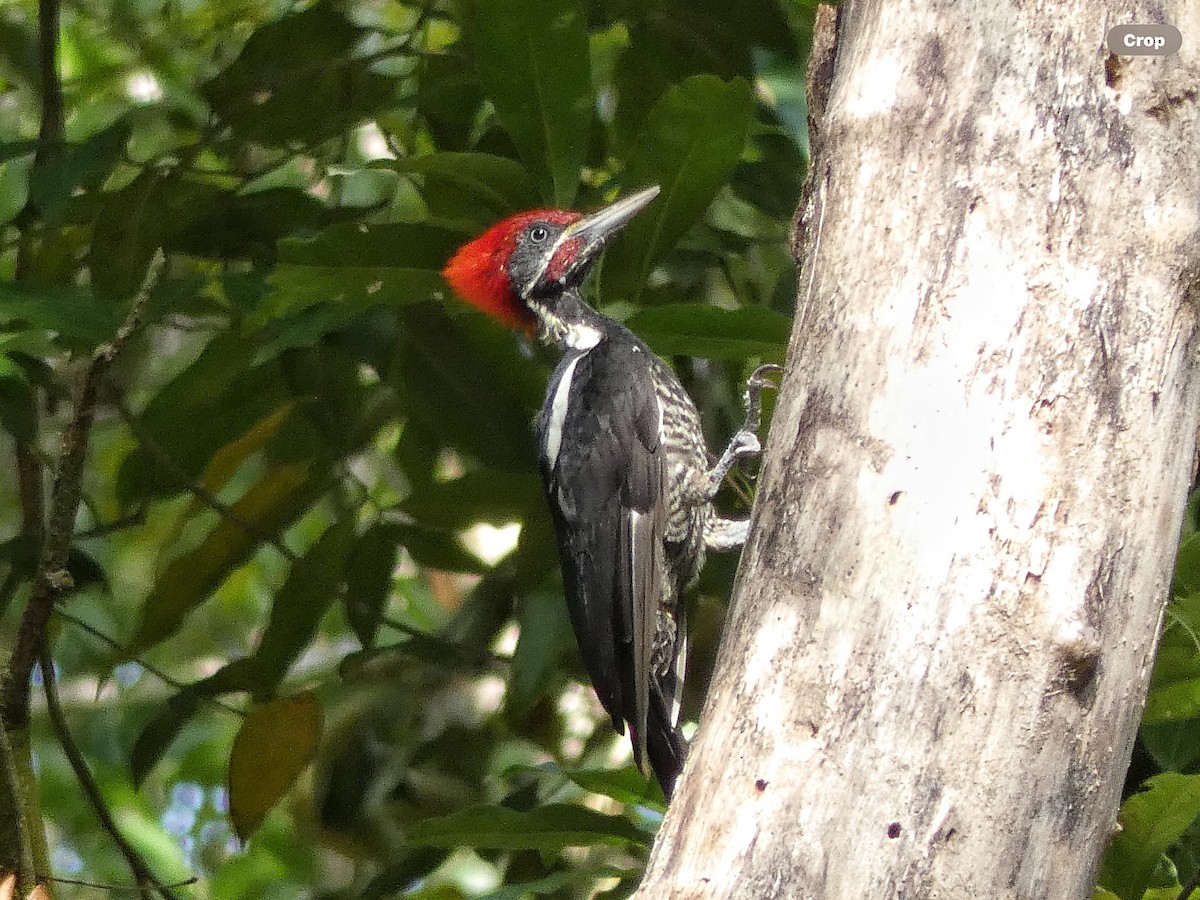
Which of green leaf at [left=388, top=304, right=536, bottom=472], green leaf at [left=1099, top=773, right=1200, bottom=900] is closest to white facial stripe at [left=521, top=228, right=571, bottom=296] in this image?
green leaf at [left=388, top=304, right=536, bottom=472]

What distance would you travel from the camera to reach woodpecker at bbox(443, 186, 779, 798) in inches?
119

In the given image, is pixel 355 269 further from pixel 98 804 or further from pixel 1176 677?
pixel 1176 677

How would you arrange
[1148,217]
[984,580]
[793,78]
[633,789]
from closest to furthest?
[984,580], [1148,217], [633,789], [793,78]

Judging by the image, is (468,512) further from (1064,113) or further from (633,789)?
(1064,113)

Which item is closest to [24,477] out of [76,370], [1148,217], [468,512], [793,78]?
[76,370]

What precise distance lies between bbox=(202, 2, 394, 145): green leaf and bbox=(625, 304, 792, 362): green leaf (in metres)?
1.16

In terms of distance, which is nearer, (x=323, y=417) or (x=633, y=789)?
(x=633, y=789)

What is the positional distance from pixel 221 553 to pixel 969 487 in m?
2.37

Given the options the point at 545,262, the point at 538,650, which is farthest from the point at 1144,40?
the point at 545,262

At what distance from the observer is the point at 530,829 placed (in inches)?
105

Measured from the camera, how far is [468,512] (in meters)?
3.39

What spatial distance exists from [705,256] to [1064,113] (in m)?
1.58

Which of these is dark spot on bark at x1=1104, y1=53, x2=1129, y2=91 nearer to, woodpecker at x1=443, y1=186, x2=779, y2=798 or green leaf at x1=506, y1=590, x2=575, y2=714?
woodpecker at x1=443, y1=186, x2=779, y2=798

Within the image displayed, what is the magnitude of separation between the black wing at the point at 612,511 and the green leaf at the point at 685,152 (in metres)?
0.43
